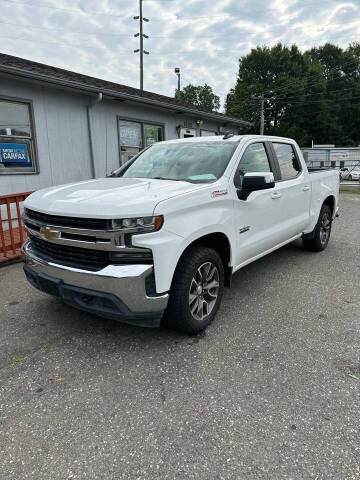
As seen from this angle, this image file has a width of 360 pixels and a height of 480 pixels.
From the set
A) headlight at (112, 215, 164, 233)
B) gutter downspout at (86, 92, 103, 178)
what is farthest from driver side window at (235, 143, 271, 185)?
gutter downspout at (86, 92, 103, 178)

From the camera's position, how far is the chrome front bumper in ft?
8.40

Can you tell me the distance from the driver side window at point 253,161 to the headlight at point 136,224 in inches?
51.8

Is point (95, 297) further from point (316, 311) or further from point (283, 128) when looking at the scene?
point (283, 128)

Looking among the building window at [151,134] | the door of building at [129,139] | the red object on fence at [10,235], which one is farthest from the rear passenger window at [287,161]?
the building window at [151,134]

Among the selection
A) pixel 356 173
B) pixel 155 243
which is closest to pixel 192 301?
pixel 155 243

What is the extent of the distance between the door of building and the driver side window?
21.6ft

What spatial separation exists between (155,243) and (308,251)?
4.23m

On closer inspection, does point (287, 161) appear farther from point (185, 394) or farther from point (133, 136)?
point (133, 136)

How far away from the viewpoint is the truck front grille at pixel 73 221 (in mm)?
2582

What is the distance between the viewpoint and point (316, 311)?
371 centimetres

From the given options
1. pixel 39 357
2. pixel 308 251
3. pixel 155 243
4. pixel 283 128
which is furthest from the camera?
pixel 283 128

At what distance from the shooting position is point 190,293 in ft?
9.98

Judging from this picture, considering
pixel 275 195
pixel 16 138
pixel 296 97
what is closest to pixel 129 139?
pixel 16 138

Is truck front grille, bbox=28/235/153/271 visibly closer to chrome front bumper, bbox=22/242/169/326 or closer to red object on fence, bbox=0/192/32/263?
chrome front bumper, bbox=22/242/169/326
